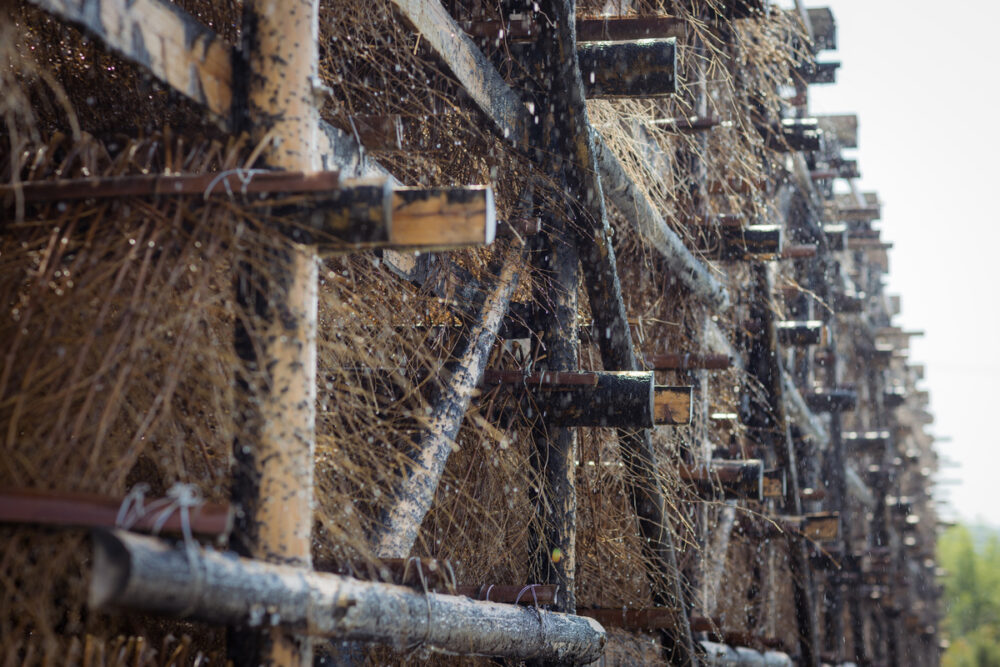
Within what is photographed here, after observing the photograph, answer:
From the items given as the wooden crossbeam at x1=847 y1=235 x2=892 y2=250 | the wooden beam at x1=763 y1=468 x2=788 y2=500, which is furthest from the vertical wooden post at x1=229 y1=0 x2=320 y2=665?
the wooden crossbeam at x1=847 y1=235 x2=892 y2=250

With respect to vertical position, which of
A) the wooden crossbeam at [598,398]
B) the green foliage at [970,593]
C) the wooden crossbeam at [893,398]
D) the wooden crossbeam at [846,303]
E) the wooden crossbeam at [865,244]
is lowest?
the green foliage at [970,593]

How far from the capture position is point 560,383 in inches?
165

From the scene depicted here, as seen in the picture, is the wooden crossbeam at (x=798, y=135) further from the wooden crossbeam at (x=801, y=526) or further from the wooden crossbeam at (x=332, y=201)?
the wooden crossbeam at (x=332, y=201)

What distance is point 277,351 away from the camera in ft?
7.91

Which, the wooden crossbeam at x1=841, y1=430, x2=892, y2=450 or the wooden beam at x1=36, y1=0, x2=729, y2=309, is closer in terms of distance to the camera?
the wooden beam at x1=36, y1=0, x2=729, y2=309

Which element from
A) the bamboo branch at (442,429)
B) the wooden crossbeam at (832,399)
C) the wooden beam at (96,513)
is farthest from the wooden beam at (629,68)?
the wooden crossbeam at (832,399)

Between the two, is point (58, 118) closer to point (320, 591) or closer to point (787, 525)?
point (320, 591)

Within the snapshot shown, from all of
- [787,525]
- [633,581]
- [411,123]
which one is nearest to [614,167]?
[411,123]

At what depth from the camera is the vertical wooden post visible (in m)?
2.37

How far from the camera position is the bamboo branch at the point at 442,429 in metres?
3.47

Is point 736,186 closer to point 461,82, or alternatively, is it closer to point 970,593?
point 461,82

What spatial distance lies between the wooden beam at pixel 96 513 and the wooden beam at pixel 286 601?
0.17 ft

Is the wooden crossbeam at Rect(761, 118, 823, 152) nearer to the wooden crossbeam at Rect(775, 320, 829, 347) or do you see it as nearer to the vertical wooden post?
the wooden crossbeam at Rect(775, 320, 829, 347)

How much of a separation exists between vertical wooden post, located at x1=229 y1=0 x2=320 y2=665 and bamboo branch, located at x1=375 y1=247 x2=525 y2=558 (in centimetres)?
94
